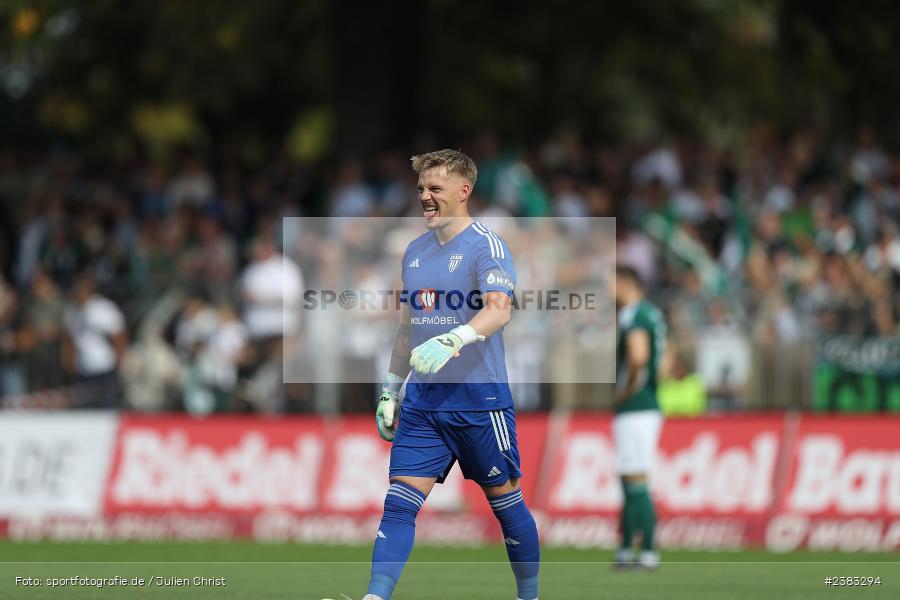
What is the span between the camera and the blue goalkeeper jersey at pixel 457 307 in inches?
376

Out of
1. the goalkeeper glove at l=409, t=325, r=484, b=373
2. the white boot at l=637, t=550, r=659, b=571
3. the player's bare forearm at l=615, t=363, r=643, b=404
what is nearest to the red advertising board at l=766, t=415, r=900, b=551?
the white boot at l=637, t=550, r=659, b=571

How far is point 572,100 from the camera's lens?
31016 millimetres

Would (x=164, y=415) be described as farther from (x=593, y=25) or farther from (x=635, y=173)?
(x=593, y=25)

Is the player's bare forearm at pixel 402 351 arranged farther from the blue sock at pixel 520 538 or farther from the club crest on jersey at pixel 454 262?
the blue sock at pixel 520 538

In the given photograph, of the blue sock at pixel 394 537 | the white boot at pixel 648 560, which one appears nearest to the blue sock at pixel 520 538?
the blue sock at pixel 394 537

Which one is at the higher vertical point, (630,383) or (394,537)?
(630,383)

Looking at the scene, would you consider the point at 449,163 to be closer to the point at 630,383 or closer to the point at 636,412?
the point at 630,383

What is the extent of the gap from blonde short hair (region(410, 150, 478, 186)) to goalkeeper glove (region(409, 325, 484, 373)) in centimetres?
90

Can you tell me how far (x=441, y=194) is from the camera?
955 centimetres

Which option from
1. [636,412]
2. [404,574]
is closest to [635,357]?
[636,412]

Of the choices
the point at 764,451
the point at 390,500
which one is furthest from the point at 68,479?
the point at 390,500

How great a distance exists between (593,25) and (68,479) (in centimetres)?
1234

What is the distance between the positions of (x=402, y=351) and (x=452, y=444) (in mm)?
692

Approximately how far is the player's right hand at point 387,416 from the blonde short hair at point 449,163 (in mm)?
1332
